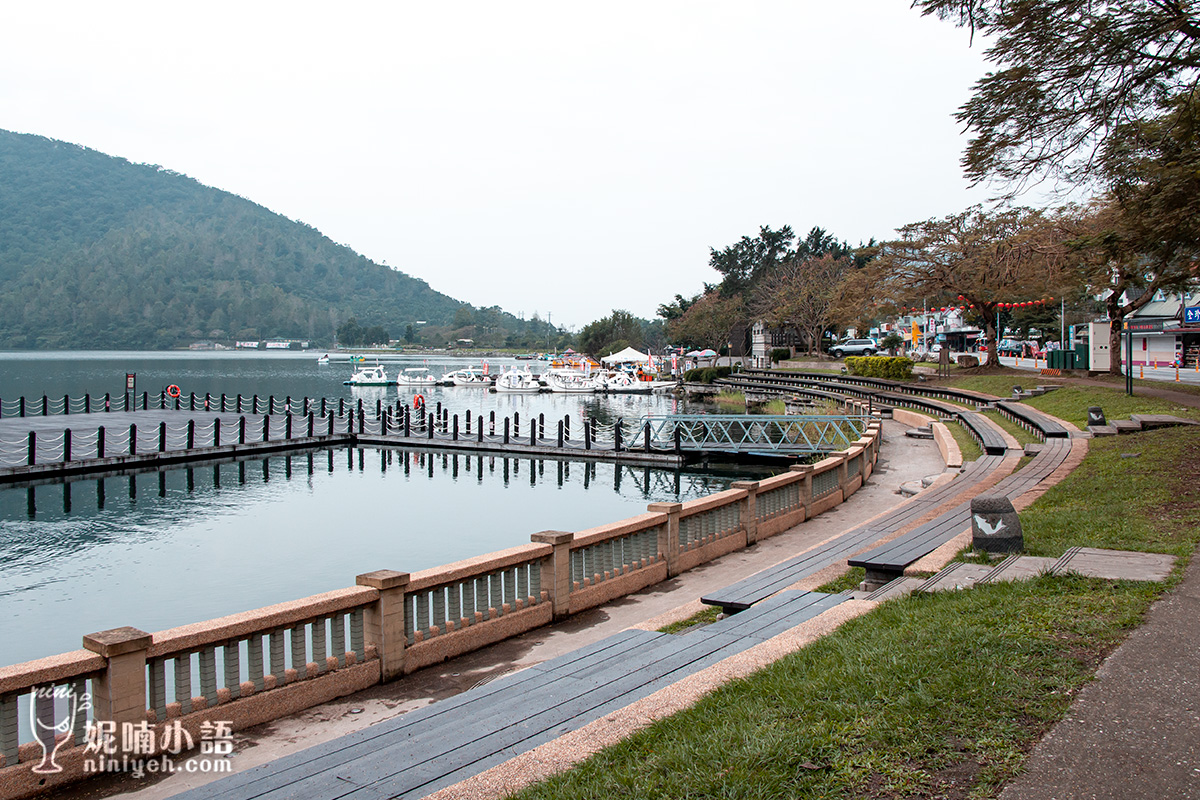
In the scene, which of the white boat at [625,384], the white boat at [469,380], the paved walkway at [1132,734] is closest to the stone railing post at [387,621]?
the paved walkway at [1132,734]

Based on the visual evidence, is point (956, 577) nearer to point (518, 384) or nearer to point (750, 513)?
point (750, 513)

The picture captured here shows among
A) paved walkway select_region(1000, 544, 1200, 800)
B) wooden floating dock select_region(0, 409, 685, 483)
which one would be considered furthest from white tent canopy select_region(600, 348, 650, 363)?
paved walkway select_region(1000, 544, 1200, 800)

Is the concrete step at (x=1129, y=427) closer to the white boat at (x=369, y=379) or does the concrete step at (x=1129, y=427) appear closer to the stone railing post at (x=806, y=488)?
the stone railing post at (x=806, y=488)

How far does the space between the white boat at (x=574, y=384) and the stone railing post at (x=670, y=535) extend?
73.1 meters

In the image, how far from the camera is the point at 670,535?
38.3 feet

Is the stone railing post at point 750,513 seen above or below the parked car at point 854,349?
below

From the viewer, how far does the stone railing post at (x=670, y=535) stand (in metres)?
11.5

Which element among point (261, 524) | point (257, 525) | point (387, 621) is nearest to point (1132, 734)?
point (387, 621)

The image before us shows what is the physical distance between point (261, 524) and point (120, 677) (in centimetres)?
1848

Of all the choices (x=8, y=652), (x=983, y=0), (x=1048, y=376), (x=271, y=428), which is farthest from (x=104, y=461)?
(x=1048, y=376)

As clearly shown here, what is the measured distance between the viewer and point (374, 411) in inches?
2434

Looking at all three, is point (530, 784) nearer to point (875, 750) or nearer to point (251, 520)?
point (875, 750)

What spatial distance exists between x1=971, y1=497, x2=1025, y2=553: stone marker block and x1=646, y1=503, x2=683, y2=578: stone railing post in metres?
4.28

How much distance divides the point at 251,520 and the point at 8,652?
11047 millimetres
